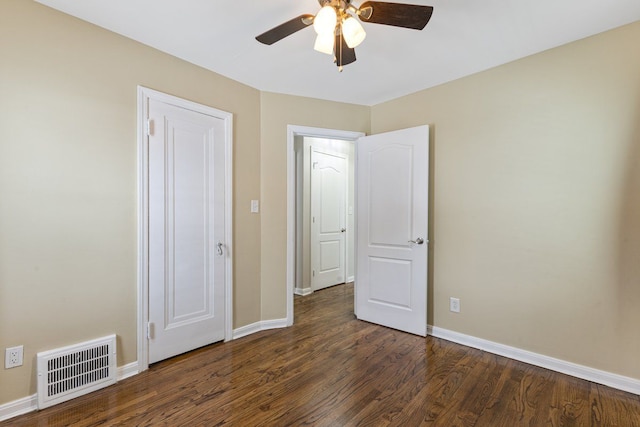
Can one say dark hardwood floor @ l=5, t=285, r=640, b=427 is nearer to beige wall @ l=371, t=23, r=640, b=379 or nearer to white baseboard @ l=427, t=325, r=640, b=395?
white baseboard @ l=427, t=325, r=640, b=395

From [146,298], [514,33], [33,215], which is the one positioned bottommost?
[146,298]

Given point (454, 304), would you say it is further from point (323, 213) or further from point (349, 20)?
point (349, 20)

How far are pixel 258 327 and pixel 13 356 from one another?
1766mm

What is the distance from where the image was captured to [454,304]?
2.83 metres

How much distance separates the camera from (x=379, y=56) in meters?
2.40

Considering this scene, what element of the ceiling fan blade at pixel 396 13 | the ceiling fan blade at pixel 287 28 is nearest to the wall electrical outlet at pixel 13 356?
the ceiling fan blade at pixel 287 28

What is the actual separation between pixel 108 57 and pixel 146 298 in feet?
5.66

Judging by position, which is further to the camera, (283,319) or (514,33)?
(283,319)

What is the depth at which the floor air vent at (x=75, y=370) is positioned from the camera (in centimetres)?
183

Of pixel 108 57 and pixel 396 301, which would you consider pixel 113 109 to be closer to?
pixel 108 57

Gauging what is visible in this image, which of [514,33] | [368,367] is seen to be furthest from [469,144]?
[368,367]

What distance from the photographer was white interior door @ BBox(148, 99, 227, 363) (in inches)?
92.2

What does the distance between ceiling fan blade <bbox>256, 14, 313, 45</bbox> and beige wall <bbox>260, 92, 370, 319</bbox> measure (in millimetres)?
1333

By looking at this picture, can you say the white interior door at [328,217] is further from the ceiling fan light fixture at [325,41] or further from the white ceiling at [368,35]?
the ceiling fan light fixture at [325,41]
